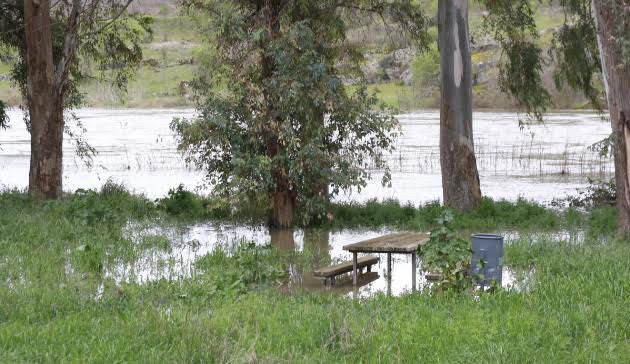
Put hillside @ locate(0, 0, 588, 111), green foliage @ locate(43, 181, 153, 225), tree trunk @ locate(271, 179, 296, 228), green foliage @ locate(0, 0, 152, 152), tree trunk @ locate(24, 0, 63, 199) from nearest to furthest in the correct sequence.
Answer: green foliage @ locate(43, 181, 153, 225), tree trunk @ locate(271, 179, 296, 228), tree trunk @ locate(24, 0, 63, 199), green foliage @ locate(0, 0, 152, 152), hillside @ locate(0, 0, 588, 111)

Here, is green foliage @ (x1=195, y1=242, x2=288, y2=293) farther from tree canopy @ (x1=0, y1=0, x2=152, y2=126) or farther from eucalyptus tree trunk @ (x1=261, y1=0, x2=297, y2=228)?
tree canopy @ (x1=0, y1=0, x2=152, y2=126)

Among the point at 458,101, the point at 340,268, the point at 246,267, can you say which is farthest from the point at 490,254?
the point at 458,101

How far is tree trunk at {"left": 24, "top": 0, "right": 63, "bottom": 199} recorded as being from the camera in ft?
66.7

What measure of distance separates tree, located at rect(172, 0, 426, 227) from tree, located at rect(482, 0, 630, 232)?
180 inches

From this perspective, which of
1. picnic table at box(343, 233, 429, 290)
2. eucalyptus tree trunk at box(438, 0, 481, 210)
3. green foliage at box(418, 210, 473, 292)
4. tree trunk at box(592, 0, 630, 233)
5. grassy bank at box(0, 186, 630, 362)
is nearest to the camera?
grassy bank at box(0, 186, 630, 362)

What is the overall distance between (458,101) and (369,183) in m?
9.23

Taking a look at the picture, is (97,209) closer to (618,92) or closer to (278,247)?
(278,247)

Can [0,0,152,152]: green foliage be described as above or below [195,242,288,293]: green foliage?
above

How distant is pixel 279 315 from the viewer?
9.12 m

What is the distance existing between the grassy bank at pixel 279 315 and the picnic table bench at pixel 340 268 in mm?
619

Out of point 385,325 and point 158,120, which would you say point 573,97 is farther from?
point 385,325

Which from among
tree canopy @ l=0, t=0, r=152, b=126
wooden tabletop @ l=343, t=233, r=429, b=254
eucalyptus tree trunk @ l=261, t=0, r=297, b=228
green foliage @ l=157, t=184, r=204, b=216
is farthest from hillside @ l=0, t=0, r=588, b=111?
wooden tabletop @ l=343, t=233, r=429, b=254

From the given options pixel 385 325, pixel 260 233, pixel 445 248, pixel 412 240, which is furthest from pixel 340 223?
pixel 385 325

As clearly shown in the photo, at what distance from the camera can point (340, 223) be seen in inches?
721
